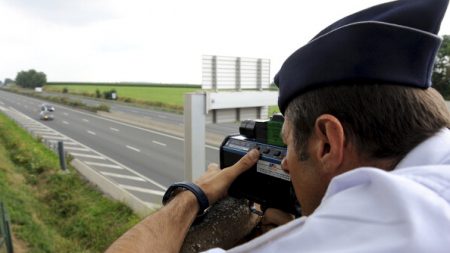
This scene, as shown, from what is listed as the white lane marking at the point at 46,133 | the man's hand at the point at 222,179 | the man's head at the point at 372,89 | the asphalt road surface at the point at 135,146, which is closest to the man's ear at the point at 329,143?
the man's head at the point at 372,89

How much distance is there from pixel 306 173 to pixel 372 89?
0.25m

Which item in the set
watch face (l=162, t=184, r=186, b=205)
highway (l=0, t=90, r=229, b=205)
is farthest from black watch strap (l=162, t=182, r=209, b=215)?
highway (l=0, t=90, r=229, b=205)

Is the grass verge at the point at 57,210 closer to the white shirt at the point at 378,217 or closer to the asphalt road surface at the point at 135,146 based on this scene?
the asphalt road surface at the point at 135,146

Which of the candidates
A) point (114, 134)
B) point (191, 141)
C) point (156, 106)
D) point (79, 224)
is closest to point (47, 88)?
point (156, 106)

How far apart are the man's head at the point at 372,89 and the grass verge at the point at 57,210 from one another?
8.01 m

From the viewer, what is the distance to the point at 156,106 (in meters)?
52.3

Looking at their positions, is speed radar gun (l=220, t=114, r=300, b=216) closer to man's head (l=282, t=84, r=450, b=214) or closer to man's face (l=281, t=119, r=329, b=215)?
man's face (l=281, t=119, r=329, b=215)

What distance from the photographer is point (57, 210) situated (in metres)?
11.5

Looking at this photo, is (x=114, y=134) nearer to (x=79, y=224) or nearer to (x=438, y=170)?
(x=79, y=224)

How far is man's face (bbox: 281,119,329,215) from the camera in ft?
2.81

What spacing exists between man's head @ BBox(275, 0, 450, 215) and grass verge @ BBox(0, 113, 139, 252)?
26.3 ft

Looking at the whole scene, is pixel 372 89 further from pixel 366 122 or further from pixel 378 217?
pixel 378 217

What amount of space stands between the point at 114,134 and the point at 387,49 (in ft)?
95.4

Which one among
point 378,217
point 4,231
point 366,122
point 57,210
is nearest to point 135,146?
point 57,210
